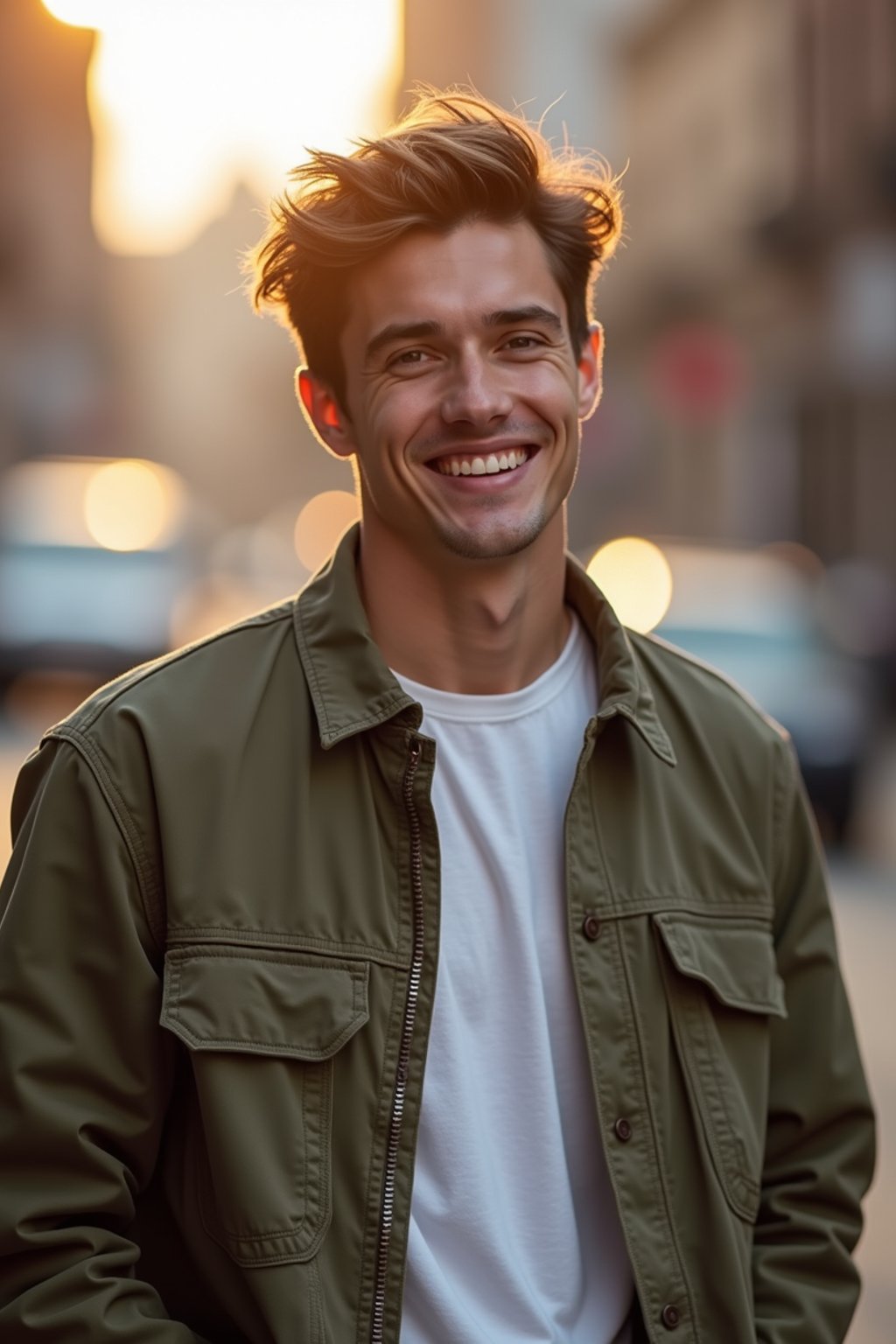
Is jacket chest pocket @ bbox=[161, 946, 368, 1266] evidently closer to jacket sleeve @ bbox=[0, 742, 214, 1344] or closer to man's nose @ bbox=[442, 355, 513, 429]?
jacket sleeve @ bbox=[0, 742, 214, 1344]

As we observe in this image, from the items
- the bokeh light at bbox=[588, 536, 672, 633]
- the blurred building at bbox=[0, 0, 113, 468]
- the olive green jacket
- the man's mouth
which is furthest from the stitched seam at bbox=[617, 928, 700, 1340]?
the blurred building at bbox=[0, 0, 113, 468]

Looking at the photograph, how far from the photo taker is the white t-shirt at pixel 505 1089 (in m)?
2.57

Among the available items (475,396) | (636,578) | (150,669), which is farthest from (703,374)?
(150,669)

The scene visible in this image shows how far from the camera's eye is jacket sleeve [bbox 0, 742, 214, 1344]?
7.84 ft

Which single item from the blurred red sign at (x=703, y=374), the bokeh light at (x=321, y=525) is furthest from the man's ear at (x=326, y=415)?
the bokeh light at (x=321, y=525)

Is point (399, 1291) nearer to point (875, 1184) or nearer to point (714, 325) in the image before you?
point (875, 1184)

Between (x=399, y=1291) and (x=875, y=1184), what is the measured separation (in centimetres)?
419

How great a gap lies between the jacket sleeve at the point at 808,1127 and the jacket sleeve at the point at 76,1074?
2.98ft

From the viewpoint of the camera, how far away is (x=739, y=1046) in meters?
2.84

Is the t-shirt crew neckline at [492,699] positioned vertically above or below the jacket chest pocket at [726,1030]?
above

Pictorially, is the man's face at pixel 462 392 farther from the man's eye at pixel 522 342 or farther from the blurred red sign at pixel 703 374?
the blurred red sign at pixel 703 374

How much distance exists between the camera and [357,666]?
2.79m

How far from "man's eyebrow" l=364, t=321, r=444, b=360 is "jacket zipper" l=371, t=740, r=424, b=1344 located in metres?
0.62

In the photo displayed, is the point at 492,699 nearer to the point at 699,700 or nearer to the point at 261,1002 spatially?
the point at 699,700
